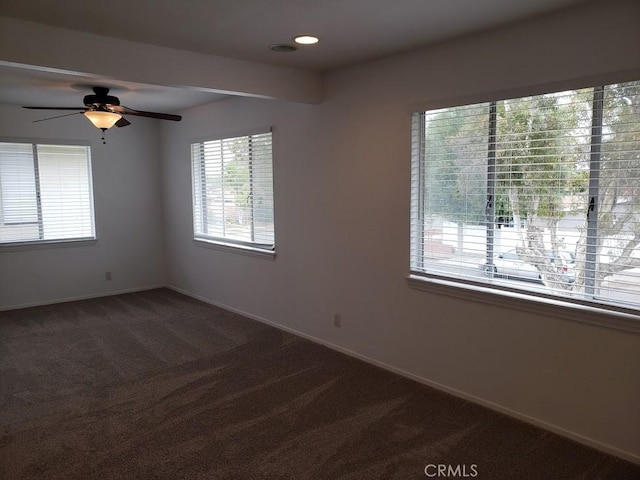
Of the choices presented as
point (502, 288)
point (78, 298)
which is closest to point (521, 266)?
point (502, 288)

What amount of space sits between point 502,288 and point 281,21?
2144 mm

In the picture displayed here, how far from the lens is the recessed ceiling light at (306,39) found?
3039mm

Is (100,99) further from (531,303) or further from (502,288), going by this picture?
(531,303)

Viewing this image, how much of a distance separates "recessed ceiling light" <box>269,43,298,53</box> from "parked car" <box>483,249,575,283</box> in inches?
77.9

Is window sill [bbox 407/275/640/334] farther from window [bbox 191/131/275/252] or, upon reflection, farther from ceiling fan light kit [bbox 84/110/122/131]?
ceiling fan light kit [bbox 84/110/122/131]

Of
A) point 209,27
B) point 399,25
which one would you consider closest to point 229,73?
point 209,27

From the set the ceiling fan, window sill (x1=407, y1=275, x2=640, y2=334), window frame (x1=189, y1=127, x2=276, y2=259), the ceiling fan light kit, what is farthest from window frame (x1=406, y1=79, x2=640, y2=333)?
the ceiling fan light kit

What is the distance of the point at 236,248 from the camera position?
545cm

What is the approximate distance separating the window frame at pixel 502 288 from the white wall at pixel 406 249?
0.04 m

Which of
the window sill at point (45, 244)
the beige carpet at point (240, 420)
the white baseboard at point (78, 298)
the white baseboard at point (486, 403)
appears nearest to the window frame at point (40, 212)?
the window sill at point (45, 244)

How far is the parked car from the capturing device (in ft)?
9.27

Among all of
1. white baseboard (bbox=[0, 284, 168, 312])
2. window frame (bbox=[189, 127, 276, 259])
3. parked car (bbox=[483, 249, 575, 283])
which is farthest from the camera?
white baseboard (bbox=[0, 284, 168, 312])

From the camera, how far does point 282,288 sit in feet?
16.0

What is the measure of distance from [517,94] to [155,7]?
6.98ft
